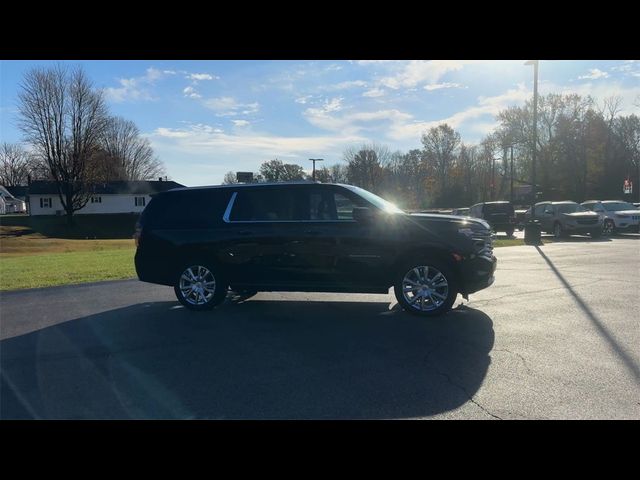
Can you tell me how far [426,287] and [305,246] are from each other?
196 cm

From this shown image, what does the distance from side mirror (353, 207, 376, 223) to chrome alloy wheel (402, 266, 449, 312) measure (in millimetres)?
1016

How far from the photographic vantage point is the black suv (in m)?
6.98

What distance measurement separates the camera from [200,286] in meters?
7.77

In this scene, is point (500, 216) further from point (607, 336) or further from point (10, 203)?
point (10, 203)

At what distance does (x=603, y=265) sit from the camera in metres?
12.4

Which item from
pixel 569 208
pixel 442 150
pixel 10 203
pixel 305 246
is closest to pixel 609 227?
pixel 569 208

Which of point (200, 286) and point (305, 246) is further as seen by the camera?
point (200, 286)

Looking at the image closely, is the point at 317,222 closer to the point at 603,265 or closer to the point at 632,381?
the point at 632,381

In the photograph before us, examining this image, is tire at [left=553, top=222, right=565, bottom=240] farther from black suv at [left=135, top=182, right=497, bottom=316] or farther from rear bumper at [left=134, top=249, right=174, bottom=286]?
rear bumper at [left=134, top=249, right=174, bottom=286]

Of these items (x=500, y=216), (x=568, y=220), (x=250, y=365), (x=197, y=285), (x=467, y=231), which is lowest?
(x=250, y=365)

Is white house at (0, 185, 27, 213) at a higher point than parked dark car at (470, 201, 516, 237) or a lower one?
higher

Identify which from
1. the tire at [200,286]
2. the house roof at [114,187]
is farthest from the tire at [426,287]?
the house roof at [114,187]

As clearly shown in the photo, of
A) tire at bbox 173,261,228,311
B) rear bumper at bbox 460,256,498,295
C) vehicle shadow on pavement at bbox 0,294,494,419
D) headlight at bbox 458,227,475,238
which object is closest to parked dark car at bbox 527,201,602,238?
vehicle shadow on pavement at bbox 0,294,494,419

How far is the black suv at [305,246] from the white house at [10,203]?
8883 cm
